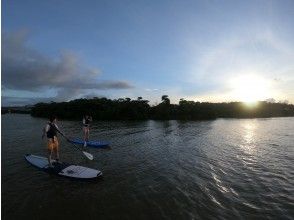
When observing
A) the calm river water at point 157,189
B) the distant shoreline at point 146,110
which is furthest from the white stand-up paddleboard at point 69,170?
the distant shoreline at point 146,110

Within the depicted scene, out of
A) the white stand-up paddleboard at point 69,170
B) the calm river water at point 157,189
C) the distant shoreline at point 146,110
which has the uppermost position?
the distant shoreline at point 146,110

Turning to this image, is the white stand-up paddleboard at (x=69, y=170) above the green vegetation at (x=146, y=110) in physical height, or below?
below

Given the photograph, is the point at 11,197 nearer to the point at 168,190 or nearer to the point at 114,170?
the point at 114,170

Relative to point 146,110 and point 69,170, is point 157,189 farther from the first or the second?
point 146,110

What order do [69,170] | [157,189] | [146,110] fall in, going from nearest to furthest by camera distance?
[157,189] < [69,170] < [146,110]

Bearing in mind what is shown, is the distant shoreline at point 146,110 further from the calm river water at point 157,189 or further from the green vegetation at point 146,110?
the calm river water at point 157,189

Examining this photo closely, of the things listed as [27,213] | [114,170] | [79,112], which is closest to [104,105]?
[79,112]

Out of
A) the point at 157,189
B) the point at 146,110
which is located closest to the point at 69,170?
the point at 157,189

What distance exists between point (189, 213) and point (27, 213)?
737 centimetres

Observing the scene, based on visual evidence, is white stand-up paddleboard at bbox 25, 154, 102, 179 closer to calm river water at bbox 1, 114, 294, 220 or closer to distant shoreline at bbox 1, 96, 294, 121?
calm river water at bbox 1, 114, 294, 220

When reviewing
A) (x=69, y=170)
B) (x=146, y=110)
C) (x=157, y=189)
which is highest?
(x=146, y=110)

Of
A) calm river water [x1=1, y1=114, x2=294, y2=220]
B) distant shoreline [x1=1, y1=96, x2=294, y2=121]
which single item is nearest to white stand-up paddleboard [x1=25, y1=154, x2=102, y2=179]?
calm river water [x1=1, y1=114, x2=294, y2=220]

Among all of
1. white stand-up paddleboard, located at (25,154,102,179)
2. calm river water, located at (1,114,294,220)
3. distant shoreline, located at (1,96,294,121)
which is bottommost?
calm river water, located at (1,114,294,220)

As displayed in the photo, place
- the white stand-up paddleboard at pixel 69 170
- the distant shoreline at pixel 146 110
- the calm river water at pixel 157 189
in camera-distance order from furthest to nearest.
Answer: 1. the distant shoreline at pixel 146 110
2. the white stand-up paddleboard at pixel 69 170
3. the calm river water at pixel 157 189
